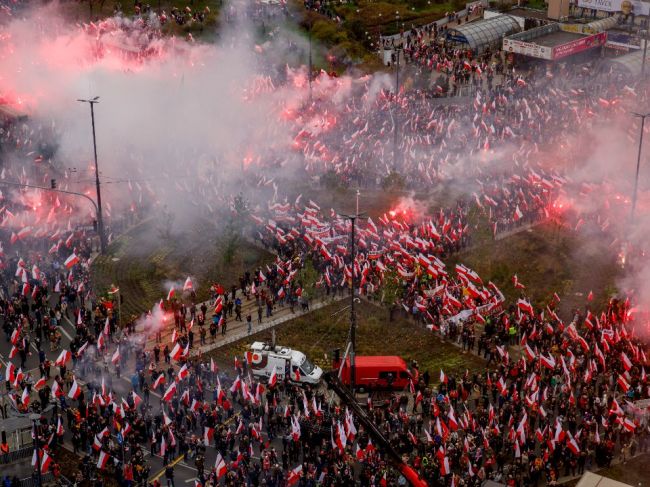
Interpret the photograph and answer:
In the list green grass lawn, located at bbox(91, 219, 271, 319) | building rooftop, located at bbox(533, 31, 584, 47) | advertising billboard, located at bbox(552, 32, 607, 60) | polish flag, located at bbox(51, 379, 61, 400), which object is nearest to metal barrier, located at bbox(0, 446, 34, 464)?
polish flag, located at bbox(51, 379, 61, 400)

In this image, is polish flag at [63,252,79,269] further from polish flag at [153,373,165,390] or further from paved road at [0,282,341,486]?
polish flag at [153,373,165,390]

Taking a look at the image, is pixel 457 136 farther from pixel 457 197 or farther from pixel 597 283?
pixel 597 283

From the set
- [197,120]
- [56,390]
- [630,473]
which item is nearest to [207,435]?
[56,390]

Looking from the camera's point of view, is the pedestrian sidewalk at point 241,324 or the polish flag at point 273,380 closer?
the polish flag at point 273,380

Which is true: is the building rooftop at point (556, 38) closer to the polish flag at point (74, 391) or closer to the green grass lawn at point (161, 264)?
the green grass lawn at point (161, 264)

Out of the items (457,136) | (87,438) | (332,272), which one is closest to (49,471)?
(87,438)

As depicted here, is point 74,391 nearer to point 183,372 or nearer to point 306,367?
point 183,372

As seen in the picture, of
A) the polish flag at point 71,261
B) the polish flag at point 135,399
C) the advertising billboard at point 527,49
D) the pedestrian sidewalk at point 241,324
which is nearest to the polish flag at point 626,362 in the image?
the pedestrian sidewalk at point 241,324
